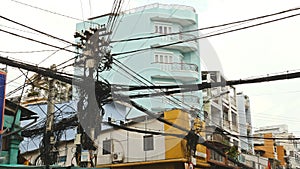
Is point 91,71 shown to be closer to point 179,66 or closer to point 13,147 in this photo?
point 13,147

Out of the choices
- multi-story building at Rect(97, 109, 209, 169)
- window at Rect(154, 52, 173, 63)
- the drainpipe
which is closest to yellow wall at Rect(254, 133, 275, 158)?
window at Rect(154, 52, 173, 63)

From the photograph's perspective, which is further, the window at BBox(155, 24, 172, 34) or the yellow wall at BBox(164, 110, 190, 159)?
the window at BBox(155, 24, 172, 34)

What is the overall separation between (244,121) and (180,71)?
1167 centimetres

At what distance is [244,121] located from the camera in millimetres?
34094

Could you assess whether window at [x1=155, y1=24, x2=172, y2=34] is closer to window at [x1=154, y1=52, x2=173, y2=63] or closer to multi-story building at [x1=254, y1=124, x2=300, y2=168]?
window at [x1=154, y1=52, x2=173, y2=63]

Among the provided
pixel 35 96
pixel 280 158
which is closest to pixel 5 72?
pixel 35 96

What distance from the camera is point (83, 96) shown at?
373 inches

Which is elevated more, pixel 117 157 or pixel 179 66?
pixel 179 66

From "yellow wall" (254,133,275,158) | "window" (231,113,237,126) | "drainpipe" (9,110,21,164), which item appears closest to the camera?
"drainpipe" (9,110,21,164)

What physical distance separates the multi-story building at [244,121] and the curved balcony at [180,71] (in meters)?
9.23

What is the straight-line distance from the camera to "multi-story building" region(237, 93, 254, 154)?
33.0 m

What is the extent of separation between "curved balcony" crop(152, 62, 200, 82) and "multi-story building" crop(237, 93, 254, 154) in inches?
364

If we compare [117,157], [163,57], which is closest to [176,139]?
[117,157]

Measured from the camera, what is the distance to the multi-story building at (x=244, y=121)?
108 ft
